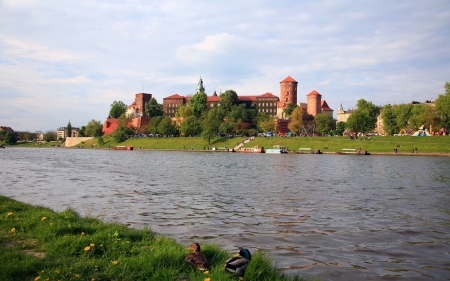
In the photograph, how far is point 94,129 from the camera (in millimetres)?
153750

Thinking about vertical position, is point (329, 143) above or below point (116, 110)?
below

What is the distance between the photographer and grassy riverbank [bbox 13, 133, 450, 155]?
75750 mm

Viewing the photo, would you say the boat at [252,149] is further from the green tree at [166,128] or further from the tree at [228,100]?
the tree at [228,100]

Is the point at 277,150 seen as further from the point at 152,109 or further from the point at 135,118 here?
the point at 152,109

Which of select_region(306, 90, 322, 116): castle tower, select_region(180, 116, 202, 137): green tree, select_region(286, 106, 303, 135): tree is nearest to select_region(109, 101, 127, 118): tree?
select_region(180, 116, 202, 137): green tree

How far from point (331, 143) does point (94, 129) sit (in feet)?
327

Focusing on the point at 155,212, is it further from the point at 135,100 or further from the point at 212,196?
the point at 135,100

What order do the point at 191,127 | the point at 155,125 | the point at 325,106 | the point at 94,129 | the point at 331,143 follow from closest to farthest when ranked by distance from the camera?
the point at 331,143
the point at 191,127
the point at 155,125
the point at 94,129
the point at 325,106

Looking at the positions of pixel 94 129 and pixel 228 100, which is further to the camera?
pixel 228 100

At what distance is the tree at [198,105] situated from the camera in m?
152

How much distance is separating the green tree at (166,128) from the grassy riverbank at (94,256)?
393 ft

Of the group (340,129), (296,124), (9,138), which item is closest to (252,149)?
(296,124)

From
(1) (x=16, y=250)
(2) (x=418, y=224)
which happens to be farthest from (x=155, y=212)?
(2) (x=418, y=224)

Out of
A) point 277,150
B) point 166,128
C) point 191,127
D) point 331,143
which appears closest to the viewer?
point 277,150
